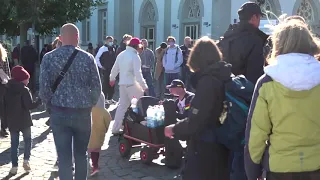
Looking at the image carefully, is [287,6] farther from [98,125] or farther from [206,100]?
[206,100]

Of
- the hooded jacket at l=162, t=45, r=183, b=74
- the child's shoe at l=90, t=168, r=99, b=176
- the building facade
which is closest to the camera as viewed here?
the child's shoe at l=90, t=168, r=99, b=176

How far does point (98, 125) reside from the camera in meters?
6.11

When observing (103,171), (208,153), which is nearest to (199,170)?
(208,153)

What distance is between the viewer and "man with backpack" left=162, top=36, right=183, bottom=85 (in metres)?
12.9

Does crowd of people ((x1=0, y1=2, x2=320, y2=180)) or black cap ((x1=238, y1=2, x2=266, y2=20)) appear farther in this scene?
black cap ((x1=238, y1=2, x2=266, y2=20))

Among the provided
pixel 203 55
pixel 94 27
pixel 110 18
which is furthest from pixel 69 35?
pixel 94 27

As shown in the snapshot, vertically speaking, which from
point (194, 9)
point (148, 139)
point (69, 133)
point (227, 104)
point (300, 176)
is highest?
point (194, 9)

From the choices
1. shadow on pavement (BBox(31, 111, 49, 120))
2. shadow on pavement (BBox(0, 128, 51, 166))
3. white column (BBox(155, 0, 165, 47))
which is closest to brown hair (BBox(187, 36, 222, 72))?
shadow on pavement (BBox(0, 128, 51, 166))

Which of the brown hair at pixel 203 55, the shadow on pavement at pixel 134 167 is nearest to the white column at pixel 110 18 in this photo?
the shadow on pavement at pixel 134 167

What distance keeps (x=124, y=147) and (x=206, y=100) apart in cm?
373

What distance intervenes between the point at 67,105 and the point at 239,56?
1.75 m

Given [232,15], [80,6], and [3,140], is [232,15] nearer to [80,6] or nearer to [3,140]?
[80,6]

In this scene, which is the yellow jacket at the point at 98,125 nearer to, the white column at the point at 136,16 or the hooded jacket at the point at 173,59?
Result: the hooded jacket at the point at 173,59

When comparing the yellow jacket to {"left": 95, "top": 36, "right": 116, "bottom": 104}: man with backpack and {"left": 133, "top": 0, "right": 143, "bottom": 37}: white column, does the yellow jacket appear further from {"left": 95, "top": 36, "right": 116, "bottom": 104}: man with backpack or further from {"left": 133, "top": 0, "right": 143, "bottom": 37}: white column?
{"left": 133, "top": 0, "right": 143, "bottom": 37}: white column
